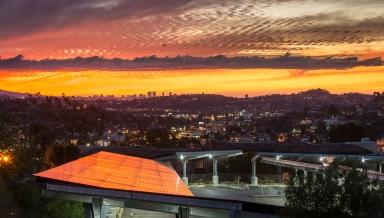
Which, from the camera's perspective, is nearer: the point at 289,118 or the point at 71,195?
the point at 71,195

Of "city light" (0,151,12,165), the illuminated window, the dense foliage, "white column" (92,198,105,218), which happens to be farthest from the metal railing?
the dense foliage

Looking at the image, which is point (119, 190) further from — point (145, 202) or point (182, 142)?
point (182, 142)

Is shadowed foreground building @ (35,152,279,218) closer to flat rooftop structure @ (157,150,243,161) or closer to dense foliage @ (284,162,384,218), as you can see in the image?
dense foliage @ (284,162,384,218)

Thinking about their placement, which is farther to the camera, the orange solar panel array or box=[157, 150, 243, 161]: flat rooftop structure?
box=[157, 150, 243, 161]: flat rooftop structure

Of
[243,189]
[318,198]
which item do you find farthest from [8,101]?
[318,198]

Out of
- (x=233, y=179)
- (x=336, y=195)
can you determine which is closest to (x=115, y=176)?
(x=336, y=195)

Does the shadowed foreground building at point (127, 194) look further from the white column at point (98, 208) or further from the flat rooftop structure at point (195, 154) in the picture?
the flat rooftop structure at point (195, 154)

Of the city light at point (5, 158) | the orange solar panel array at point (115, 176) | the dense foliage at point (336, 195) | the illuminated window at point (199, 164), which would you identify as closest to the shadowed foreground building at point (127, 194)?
the orange solar panel array at point (115, 176)

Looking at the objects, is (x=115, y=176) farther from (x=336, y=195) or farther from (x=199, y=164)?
(x=199, y=164)
